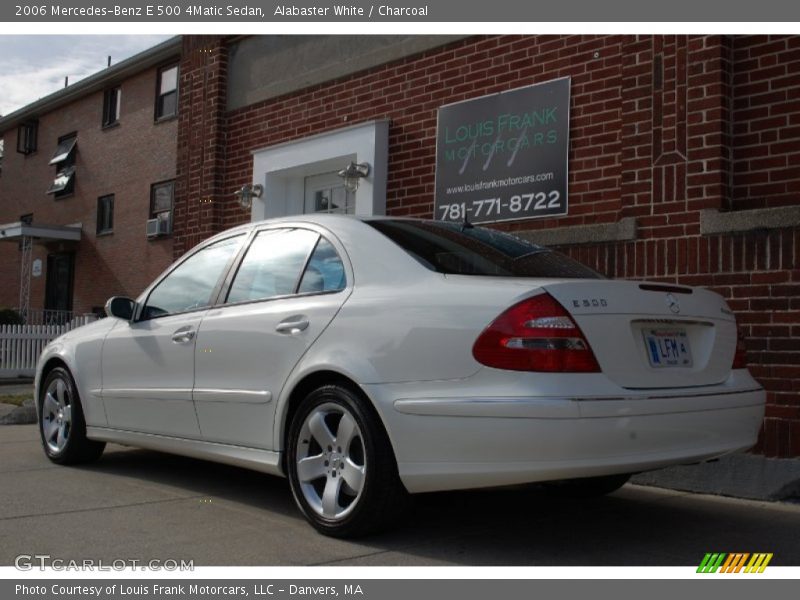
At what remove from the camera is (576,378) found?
3.48 meters

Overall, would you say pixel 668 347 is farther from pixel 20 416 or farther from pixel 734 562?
pixel 20 416

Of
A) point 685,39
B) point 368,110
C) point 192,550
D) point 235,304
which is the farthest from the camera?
point 368,110

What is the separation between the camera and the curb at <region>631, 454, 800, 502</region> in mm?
5246

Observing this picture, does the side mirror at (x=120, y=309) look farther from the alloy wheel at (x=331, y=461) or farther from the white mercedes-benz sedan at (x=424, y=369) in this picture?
the alloy wheel at (x=331, y=461)

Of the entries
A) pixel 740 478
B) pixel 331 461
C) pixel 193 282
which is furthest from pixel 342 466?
pixel 740 478

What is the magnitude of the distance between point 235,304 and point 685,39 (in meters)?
3.97

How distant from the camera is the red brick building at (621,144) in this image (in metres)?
5.92

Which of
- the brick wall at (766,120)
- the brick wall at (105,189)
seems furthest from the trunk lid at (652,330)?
the brick wall at (105,189)


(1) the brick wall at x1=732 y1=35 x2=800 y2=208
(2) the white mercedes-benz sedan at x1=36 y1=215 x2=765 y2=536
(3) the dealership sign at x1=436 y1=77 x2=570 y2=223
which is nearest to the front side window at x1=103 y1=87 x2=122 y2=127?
(3) the dealership sign at x1=436 y1=77 x2=570 y2=223

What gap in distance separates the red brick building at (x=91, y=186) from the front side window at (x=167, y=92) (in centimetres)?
2

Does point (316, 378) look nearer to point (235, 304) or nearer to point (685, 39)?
point (235, 304)

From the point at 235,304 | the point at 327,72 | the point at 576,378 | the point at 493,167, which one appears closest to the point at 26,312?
the point at 327,72

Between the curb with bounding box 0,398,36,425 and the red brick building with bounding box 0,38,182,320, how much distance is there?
986cm
